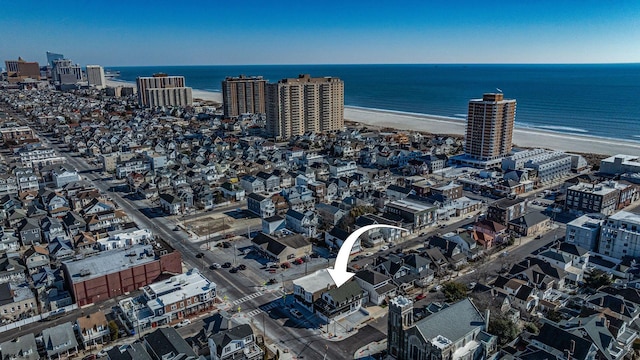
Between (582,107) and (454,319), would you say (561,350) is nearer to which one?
(454,319)

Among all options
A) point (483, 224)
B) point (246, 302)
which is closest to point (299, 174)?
point (483, 224)

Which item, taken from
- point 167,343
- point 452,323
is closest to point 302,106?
point 167,343

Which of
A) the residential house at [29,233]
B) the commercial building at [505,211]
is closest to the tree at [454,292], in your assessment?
the commercial building at [505,211]

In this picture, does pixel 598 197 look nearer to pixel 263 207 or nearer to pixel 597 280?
pixel 597 280

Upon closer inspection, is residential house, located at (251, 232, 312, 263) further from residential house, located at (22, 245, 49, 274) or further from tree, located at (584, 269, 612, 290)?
tree, located at (584, 269, 612, 290)

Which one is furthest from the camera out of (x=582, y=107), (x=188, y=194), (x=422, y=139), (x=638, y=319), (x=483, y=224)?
(x=582, y=107)
